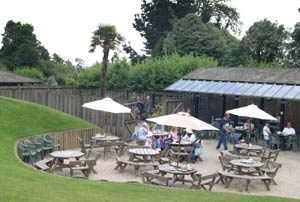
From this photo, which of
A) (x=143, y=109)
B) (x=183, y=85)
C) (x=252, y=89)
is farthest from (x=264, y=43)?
(x=252, y=89)

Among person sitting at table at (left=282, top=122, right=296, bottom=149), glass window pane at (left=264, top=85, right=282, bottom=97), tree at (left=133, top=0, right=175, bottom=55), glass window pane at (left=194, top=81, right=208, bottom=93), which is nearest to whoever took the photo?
person sitting at table at (left=282, top=122, right=296, bottom=149)

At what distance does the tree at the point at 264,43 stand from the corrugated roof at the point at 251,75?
10.2 meters

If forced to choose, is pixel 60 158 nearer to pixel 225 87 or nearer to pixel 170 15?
pixel 225 87

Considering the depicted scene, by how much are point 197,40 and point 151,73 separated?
531 inches

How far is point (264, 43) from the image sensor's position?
1607 inches

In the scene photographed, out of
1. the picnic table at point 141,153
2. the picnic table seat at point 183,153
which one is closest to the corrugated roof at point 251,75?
the picnic table seat at point 183,153

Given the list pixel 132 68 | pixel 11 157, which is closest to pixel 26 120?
pixel 11 157

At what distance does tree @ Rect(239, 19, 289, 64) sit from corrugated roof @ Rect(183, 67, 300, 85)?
33.6 feet

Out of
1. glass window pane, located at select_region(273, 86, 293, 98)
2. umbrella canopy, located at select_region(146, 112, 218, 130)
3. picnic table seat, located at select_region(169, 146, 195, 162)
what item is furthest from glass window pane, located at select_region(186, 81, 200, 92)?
umbrella canopy, located at select_region(146, 112, 218, 130)

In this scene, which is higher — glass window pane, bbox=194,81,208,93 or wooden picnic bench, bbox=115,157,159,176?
glass window pane, bbox=194,81,208,93

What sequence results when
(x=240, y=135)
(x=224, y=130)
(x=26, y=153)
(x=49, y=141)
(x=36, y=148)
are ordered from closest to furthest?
(x=26, y=153) → (x=36, y=148) → (x=49, y=141) → (x=224, y=130) → (x=240, y=135)

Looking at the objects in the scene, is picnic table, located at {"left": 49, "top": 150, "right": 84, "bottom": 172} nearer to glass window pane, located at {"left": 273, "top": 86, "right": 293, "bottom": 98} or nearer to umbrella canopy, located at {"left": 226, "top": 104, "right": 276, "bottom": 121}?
umbrella canopy, located at {"left": 226, "top": 104, "right": 276, "bottom": 121}

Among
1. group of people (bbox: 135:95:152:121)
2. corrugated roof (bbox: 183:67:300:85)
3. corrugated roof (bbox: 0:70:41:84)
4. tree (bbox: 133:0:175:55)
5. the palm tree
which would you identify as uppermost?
tree (bbox: 133:0:175:55)

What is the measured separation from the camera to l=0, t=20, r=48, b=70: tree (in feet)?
194
